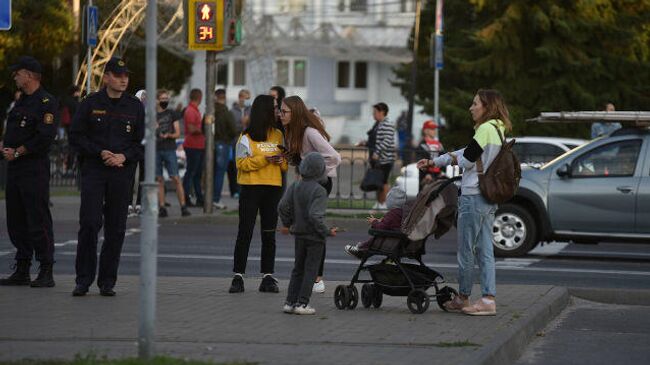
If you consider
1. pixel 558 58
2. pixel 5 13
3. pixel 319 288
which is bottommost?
pixel 319 288

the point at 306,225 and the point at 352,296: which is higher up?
the point at 306,225

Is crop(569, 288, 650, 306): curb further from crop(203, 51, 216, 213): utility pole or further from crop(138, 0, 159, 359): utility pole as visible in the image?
crop(203, 51, 216, 213): utility pole

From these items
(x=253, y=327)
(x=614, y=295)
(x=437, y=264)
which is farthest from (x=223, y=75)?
(x=253, y=327)

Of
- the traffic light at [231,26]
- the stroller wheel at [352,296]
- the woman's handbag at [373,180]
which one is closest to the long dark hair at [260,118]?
the stroller wheel at [352,296]

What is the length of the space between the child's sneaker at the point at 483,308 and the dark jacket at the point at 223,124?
14.0 m

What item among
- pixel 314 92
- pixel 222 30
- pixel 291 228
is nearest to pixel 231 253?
pixel 222 30

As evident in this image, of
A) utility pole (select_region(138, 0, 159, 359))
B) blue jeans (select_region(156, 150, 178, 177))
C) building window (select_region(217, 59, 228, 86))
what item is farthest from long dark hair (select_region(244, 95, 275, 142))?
building window (select_region(217, 59, 228, 86))

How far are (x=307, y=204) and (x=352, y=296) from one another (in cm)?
87

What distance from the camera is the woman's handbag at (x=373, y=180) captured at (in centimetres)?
2364

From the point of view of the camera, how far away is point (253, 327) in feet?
33.9

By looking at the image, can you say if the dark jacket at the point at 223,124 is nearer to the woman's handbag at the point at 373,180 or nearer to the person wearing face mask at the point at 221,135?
the person wearing face mask at the point at 221,135

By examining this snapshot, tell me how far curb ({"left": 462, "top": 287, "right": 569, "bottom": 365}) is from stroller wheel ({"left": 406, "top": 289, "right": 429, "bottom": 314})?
2.50ft

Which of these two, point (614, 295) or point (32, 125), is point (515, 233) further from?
point (32, 125)

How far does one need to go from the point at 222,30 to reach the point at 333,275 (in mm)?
7523
